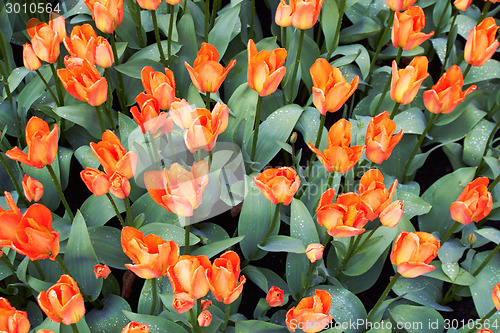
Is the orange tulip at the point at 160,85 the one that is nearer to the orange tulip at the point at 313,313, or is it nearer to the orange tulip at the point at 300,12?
the orange tulip at the point at 300,12

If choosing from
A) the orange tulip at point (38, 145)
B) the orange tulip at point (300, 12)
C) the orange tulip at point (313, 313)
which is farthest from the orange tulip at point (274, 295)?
the orange tulip at point (300, 12)

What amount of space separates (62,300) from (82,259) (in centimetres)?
46

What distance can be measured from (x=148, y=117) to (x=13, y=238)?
0.43 meters

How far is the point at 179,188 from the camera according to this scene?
1.10m

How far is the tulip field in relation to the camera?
1.17 m

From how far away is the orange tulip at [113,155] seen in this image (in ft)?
3.96

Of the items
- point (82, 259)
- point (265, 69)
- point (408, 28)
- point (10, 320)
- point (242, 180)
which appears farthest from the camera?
point (242, 180)

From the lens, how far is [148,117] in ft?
4.25

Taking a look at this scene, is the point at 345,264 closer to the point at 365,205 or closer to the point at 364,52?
the point at 365,205

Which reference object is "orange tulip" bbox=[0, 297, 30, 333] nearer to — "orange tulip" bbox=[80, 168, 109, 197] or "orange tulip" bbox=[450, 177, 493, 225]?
"orange tulip" bbox=[80, 168, 109, 197]

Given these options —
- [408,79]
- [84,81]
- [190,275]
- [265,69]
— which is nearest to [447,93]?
[408,79]

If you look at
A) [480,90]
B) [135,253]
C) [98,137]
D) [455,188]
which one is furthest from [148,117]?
[480,90]

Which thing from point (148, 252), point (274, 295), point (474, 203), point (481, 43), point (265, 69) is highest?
point (265, 69)

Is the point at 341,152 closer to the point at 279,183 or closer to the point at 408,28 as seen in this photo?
the point at 279,183
